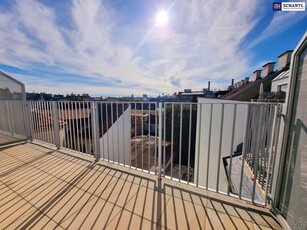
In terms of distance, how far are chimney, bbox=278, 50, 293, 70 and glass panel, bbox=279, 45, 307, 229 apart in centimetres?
1290

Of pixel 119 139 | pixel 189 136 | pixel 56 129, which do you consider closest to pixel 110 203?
pixel 189 136

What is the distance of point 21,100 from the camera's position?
14.3 ft

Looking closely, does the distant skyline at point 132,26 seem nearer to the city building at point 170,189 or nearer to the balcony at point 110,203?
the city building at point 170,189

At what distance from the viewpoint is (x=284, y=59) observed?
10.9 metres

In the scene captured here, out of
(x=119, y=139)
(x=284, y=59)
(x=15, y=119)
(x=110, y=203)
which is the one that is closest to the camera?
(x=110, y=203)

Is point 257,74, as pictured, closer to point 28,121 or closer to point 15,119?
point 28,121

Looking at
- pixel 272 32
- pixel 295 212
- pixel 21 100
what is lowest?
pixel 295 212

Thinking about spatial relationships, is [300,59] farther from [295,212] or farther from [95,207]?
[95,207]

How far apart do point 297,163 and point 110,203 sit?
1.90m

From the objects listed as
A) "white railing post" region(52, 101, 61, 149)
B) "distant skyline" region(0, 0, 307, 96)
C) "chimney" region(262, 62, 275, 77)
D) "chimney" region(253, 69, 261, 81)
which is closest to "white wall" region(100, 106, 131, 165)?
"white railing post" region(52, 101, 61, 149)

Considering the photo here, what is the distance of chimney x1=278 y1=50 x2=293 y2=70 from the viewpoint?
1048 cm

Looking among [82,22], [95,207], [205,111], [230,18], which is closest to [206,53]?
[230,18]

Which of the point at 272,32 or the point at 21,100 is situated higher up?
the point at 272,32

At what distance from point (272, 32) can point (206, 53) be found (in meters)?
2.23
